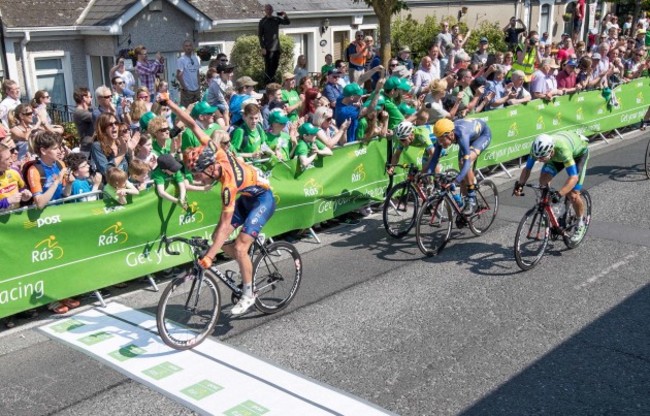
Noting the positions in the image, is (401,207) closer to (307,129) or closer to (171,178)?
(307,129)

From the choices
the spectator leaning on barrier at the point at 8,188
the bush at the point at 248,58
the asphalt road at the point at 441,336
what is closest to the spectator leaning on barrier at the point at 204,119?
the asphalt road at the point at 441,336

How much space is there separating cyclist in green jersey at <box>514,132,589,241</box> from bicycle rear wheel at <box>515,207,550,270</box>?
11.6 inches

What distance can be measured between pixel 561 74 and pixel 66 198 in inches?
473

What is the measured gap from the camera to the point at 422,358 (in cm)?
670

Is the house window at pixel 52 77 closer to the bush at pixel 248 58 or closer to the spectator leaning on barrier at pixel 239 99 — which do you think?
the bush at pixel 248 58

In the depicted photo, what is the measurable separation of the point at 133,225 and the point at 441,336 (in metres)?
3.81

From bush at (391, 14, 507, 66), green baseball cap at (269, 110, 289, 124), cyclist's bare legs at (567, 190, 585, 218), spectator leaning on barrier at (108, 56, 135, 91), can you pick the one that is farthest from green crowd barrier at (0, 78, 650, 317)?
bush at (391, 14, 507, 66)

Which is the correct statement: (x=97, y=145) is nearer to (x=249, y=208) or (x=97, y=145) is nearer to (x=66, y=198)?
(x=66, y=198)

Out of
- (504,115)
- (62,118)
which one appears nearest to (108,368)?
(504,115)

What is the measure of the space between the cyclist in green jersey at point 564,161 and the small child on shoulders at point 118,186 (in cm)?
490

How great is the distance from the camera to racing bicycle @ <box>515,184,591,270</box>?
8.78 m

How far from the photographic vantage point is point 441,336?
7.14m

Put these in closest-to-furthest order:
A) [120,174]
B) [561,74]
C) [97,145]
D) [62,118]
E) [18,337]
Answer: [18,337]
[120,174]
[97,145]
[561,74]
[62,118]

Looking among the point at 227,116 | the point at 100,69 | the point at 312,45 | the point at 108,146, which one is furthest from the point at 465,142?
the point at 312,45
